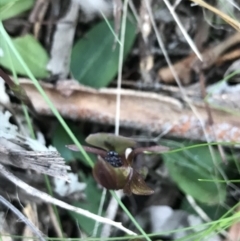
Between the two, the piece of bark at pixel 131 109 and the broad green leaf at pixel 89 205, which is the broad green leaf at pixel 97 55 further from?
the broad green leaf at pixel 89 205

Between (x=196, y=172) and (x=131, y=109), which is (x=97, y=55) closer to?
(x=131, y=109)

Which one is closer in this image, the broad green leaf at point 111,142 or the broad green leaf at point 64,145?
the broad green leaf at point 111,142

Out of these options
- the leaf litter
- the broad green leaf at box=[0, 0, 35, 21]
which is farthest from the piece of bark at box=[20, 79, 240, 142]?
the broad green leaf at box=[0, 0, 35, 21]

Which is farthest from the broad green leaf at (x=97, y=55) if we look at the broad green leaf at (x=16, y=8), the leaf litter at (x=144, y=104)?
the broad green leaf at (x=16, y=8)

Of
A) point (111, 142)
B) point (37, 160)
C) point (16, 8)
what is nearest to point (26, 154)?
point (37, 160)

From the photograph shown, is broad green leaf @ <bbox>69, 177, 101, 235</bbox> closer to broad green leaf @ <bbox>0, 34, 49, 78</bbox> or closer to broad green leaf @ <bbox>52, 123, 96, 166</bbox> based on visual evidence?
broad green leaf @ <bbox>52, 123, 96, 166</bbox>
